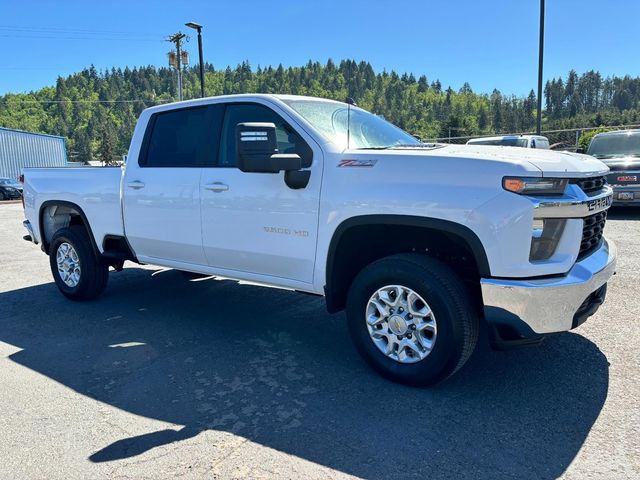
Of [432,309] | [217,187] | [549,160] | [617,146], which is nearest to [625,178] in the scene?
[617,146]

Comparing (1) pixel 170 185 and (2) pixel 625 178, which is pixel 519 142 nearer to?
(2) pixel 625 178

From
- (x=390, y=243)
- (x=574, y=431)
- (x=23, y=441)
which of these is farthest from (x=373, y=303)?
(x=23, y=441)

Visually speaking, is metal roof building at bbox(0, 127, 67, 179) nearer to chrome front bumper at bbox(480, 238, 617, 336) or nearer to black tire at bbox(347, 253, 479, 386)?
black tire at bbox(347, 253, 479, 386)

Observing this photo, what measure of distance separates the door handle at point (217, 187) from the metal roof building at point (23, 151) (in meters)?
45.5

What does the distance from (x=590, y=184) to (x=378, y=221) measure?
4.51 feet

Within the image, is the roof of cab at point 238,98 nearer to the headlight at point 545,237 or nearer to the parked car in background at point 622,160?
the headlight at point 545,237

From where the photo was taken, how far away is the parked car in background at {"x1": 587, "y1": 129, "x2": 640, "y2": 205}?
10.7m

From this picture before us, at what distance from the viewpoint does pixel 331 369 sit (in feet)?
13.0

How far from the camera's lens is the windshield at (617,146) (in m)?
11.9

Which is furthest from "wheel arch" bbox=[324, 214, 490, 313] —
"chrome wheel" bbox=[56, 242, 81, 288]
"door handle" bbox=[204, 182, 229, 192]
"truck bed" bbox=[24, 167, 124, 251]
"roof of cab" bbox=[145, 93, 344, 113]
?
"chrome wheel" bbox=[56, 242, 81, 288]

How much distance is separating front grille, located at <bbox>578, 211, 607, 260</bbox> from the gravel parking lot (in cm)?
89

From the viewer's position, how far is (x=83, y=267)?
231 inches

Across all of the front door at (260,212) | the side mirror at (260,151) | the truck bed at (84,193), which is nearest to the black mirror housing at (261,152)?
the side mirror at (260,151)

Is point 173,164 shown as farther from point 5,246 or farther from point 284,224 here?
point 5,246
